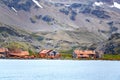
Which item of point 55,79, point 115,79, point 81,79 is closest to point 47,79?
point 55,79

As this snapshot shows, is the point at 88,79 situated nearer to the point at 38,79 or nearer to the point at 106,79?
the point at 106,79

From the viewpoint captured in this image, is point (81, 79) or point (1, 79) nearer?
point (1, 79)

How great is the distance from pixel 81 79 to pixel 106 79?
5.10 meters

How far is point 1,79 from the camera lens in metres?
81.4

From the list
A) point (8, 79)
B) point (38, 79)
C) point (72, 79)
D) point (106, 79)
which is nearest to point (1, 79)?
point (8, 79)

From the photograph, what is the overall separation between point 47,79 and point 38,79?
1832mm

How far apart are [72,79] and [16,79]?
1148 cm

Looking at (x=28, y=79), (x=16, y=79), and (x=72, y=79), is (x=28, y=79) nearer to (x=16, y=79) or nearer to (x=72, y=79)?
(x=16, y=79)

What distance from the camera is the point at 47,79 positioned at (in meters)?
84.0

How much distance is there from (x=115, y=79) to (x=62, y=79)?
10.6 metres

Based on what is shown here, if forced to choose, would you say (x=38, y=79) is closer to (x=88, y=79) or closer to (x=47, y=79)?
(x=47, y=79)

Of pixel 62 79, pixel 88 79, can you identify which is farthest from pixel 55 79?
pixel 88 79

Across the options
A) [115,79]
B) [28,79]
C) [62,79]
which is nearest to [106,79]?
[115,79]

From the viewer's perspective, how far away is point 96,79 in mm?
85500
